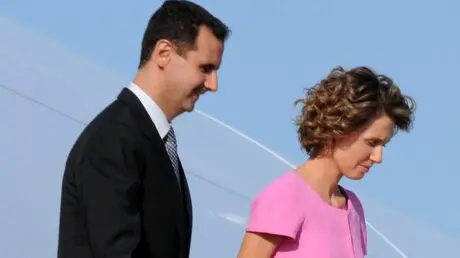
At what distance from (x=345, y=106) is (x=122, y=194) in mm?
683

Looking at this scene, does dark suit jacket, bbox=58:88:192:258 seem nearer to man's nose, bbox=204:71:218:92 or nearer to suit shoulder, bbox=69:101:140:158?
suit shoulder, bbox=69:101:140:158

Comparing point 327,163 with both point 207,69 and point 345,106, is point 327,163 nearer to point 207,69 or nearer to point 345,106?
point 345,106

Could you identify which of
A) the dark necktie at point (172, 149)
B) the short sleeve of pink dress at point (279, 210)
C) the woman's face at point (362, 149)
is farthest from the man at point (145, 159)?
the woman's face at point (362, 149)

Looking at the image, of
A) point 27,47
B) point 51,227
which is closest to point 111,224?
point 51,227

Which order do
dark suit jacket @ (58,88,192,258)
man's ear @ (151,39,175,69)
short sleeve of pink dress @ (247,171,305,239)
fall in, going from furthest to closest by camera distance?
1. short sleeve of pink dress @ (247,171,305,239)
2. man's ear @ (151,39,175,69)
3. dark suit jacket @ (58,88,192,258)

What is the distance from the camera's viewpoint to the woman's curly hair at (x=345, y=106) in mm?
2582

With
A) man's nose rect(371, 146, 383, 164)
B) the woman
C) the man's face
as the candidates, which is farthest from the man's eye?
man's nose rect(371, 146, 383, 164)

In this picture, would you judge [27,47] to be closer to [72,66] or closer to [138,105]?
[72,66]

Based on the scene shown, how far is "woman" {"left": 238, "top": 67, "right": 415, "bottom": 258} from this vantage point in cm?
257

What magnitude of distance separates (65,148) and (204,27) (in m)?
2.67

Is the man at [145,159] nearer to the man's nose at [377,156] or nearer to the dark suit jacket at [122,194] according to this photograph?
the dark suit jacket at [122,194]

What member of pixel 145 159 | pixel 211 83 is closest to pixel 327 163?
pixel 211 83

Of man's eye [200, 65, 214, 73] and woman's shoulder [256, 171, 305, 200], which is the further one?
woman's shoulder [256, 171, 305, 200]

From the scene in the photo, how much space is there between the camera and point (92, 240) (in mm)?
2102
